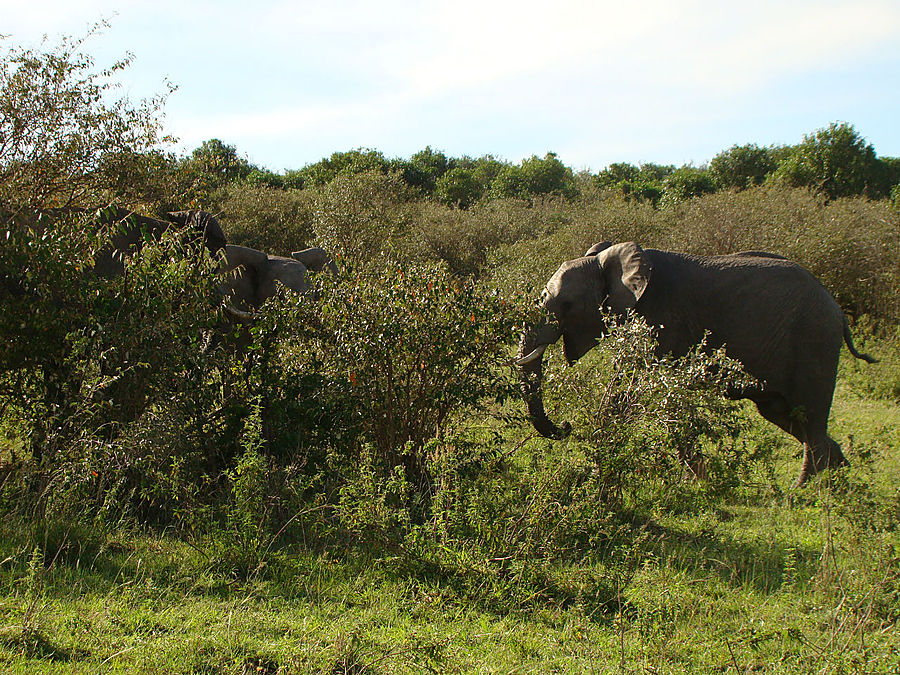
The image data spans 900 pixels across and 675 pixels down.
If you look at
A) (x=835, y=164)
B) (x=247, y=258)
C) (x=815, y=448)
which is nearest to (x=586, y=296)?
(x=815, y=448)

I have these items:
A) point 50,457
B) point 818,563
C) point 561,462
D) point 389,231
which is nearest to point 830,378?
point 818,563

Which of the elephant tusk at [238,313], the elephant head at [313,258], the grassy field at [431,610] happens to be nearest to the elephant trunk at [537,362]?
the grassy field at [431,610]

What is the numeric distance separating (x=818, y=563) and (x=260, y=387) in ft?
14.3

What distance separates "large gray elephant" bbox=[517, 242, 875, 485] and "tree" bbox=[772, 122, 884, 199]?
2831 cm

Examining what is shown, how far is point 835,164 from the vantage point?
35.2 metres

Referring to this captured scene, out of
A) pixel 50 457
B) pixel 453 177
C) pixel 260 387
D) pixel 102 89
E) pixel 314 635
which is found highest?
pixel 453 177

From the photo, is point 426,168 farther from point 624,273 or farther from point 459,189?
point 624,273

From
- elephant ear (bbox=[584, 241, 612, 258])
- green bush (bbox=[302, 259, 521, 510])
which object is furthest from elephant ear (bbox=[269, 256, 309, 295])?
green bush (bbox=[302, 259, 521, 510])

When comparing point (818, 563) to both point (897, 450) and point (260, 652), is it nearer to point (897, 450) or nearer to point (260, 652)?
point (260, 652)

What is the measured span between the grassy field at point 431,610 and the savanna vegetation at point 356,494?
2cm

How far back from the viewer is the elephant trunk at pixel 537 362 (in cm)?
786

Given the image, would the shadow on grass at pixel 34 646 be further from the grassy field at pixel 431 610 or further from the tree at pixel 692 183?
the tree at pixel 692 183

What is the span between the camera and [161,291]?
19.9ft

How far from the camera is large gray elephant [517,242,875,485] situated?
838 cm
